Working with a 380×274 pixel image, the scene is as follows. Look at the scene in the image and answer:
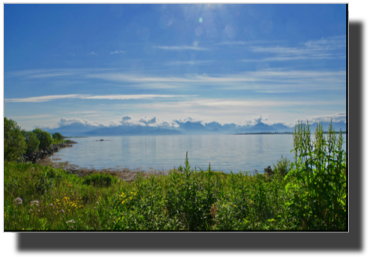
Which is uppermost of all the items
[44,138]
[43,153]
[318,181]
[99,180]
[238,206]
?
[44,138]

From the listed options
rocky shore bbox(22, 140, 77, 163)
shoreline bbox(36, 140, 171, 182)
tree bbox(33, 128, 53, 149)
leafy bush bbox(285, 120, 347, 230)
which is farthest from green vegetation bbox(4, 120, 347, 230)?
shoreline bbox(36, 140, 171, 182)

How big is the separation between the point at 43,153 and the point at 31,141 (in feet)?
3.22

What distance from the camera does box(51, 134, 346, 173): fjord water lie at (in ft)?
20.9

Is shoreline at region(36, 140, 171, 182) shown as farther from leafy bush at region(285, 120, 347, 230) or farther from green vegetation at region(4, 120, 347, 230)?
leafy bush at region(285, 120, 347, 230)

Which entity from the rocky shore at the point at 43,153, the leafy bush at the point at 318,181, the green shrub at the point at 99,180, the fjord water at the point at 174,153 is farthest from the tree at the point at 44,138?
the leafy bush at the point at 318,181

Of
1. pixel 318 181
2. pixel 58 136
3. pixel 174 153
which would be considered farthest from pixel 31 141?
pixel 318 181

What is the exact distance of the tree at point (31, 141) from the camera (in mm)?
5871

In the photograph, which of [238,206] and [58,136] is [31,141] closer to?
[58,136]

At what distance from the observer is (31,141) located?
6203mm

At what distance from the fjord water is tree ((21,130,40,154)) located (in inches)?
37.6
